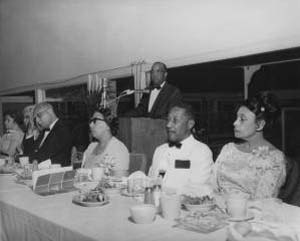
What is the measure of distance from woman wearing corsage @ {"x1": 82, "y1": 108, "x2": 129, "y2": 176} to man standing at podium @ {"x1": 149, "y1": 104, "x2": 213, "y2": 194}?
326 mm

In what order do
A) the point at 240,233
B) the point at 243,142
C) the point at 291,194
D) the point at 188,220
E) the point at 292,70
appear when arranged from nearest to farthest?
1. the point at 240,233
2. the point at 188,220
3. the point at 291,194
4. the point at 243,142
5. the point at 292,70

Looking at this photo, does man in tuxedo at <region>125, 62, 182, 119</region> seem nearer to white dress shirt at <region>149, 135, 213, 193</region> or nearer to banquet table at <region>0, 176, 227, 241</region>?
white dress shirt at <region>149, 135, 213, 193</region>

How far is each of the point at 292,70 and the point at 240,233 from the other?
10.8ft

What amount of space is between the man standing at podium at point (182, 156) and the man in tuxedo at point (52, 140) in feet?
4.35

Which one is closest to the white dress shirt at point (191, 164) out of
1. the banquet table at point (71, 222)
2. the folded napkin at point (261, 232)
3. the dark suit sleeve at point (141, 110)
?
the banquet table at point (71, 222)

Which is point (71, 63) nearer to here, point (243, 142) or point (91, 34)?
point (91, 34)

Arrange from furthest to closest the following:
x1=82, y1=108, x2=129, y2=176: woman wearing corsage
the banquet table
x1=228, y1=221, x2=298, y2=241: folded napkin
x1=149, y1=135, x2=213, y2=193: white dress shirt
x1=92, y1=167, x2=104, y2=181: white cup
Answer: x1=82, y1=108, x2=129, y2=176: woman wearing corsage < x1=149, y1=135, x2=213, y2=193: white dress shirt < x1=92, y1=167, x2=104, y2=181: white cup < the banquet table < x1=228, y1=221, x2=298, y2=241: folded napkin

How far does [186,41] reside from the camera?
3947 millimetres

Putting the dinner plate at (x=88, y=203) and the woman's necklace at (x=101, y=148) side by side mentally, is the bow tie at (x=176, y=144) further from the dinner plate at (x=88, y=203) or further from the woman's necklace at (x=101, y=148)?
the dinner plate at (x=88, y=203)

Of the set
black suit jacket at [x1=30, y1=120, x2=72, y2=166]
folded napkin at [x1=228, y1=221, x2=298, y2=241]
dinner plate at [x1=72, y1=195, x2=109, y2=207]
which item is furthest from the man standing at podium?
black suit jacket at [x1=30, y1=120, x2=72, y2=166]

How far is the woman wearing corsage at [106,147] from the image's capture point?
302 centimetres

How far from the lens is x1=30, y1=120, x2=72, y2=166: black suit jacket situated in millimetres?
3781

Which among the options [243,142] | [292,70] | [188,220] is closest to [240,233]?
[188,220]

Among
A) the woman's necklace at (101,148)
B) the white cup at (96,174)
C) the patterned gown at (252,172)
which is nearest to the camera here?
the patterned gown at (252,172)
